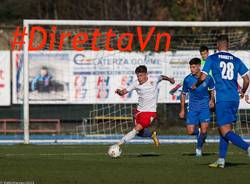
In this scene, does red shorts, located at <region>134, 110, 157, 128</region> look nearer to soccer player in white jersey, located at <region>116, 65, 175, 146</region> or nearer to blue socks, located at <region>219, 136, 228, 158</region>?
soccer player in white jersey, located at <region>116, 65, 175, 146</region>

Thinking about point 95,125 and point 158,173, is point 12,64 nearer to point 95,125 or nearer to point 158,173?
point 95,125

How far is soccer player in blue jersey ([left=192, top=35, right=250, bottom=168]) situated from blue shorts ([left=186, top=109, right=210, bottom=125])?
12.8 ft

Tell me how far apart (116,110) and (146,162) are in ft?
42.7

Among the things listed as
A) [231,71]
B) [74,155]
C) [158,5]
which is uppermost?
[158,5]

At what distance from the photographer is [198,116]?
692 inches

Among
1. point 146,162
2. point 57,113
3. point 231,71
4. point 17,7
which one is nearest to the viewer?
point 231,71

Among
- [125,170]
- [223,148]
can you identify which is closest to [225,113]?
[223,148]

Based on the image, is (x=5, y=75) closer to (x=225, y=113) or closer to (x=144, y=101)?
(x=144, y=101)

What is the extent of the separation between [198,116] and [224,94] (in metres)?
4.14

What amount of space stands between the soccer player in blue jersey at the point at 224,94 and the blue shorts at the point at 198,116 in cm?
392

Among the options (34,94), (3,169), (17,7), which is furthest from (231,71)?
(17,7)

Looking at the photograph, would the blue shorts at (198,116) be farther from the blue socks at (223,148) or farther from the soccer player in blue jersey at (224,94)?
the blue socks at (223,148)

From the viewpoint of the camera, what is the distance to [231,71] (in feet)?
44.7

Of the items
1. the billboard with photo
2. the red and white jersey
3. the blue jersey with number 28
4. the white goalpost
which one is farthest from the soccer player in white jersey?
the billboard with photo
